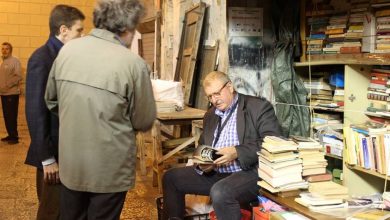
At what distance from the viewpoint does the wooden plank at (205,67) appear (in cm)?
476

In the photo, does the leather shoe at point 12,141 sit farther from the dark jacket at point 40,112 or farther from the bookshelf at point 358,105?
the bookshelf at point 358,105

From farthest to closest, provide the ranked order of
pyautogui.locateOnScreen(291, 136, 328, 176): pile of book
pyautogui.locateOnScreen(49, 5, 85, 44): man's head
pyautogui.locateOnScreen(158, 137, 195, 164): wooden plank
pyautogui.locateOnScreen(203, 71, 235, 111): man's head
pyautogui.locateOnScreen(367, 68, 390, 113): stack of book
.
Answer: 1. pyautogui.locateOnScreen(158, 137, 195, 164): wooden plank
2. pyautogui.locateOnScreen(367, 68, 390, 113): stack of book
3. pyautogui.locateOnScreen(203, 71, 235, 111): man's head
4. pyautogui.locateOnScreen(291, 136, 328, 176): pile of book
5. pyautogui.locateOnScreen(49, 5, 85, 44): man's head

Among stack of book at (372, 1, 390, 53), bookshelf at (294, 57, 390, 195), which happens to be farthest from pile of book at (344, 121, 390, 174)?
stack of book at (372, 1, 390, 53)

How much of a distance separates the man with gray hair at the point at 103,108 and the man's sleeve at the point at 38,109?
353 mm

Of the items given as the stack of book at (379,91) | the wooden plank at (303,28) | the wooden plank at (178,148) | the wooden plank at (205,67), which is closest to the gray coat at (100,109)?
the stack of book at (379,91)

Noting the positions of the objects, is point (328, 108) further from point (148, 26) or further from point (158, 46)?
point (148, 26)

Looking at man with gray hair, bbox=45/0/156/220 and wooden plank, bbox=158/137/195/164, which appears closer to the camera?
man with gray hair, bbox=45/0/156/220

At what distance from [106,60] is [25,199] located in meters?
2.86

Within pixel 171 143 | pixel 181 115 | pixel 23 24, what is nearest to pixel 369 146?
pixel 181 115

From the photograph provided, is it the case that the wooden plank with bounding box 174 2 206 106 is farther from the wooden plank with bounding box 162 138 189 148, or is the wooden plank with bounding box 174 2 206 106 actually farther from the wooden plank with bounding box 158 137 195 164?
the wooden plank with bounding box 158 137 195 164

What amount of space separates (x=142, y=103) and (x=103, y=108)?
18cm

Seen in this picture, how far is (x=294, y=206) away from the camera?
92.6 inches

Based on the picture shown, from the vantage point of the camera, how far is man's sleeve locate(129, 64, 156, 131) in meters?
1.95

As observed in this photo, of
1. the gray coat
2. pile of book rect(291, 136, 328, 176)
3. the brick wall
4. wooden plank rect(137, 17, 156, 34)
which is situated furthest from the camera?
the brick wall
